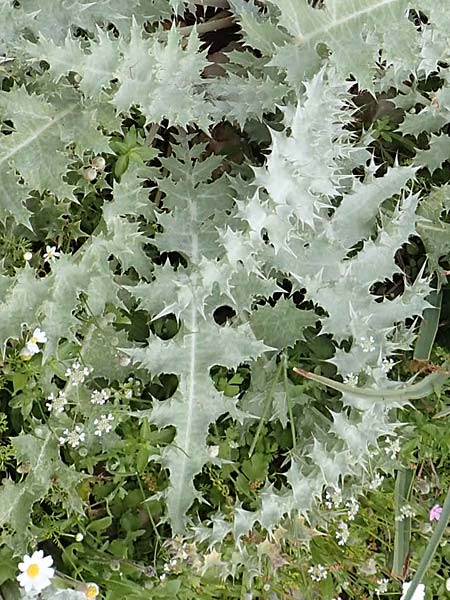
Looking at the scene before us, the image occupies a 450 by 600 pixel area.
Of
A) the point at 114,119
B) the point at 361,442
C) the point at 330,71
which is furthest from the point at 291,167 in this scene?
the point at 361,442

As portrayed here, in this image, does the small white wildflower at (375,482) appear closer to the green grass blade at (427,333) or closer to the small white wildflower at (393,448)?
the small white wildflower at (393,448)

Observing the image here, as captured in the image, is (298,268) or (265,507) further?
(298,268)

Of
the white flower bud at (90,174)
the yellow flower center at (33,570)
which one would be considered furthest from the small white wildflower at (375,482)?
the white flower bud at (90,174)

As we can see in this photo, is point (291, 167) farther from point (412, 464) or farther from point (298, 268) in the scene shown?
point (412, 464)

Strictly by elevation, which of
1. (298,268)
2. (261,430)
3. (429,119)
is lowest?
(261,430)

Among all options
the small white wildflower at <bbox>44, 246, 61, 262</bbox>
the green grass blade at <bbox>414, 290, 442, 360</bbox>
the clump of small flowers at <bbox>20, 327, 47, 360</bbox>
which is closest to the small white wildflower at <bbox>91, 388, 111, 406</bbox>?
the clump of small flowers at <bbox>20, 327, 47, 360</bbox>

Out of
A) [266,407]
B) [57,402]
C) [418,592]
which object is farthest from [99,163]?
[418,592]
